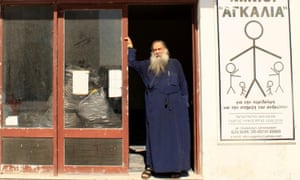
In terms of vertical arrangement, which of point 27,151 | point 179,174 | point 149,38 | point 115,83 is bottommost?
point 179,174

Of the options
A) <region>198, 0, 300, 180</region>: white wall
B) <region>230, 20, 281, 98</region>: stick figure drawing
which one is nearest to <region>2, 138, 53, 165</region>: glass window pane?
<region>198, 0, 300, 180</region>: white wall

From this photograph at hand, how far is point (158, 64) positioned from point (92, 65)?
0.92 m

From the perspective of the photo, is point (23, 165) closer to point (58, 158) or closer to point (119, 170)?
point (58, 158)

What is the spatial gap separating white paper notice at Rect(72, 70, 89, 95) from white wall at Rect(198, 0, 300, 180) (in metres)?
1.62

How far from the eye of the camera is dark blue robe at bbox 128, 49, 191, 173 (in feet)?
18.4

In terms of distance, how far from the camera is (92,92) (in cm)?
583

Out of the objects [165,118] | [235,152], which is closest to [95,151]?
[165,118]

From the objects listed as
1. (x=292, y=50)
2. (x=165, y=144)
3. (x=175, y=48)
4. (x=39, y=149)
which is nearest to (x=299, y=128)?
(x=292, y=50)

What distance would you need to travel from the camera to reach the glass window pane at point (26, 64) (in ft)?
19.0

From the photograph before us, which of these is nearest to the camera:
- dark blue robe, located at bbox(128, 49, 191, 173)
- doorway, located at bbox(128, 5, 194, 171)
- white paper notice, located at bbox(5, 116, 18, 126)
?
dark blue robe, located at bbox(128, 49, 191, 173)

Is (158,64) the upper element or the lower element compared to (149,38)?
lower

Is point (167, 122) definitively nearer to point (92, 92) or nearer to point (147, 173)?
point (147, 173)

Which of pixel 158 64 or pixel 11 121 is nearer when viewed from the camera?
pixel 158 64

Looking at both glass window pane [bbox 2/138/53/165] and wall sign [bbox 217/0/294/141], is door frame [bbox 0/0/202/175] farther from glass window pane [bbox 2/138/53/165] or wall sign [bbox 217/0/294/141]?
wall sign [bbox 217/0/294/141]
